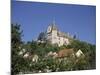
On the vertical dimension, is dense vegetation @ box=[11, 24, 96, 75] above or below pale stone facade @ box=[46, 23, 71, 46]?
below

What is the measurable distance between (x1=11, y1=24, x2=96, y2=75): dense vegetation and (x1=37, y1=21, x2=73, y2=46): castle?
7 cm

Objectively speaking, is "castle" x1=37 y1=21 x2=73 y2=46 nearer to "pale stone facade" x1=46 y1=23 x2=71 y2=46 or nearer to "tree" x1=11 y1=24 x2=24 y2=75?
"pale stone facade" x1=46 y1=23 x2=71 y2=46

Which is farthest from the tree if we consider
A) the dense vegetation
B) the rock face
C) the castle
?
the rock face

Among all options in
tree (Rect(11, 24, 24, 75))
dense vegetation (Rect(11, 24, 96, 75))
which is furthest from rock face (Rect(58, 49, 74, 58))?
tree (Rect(11, 24, 24, 75))

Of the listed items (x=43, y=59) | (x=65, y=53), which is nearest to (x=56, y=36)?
(x=65, y=53)

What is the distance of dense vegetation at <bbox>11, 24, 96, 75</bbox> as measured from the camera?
3746 millimetres

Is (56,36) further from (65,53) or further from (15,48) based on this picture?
(15,48)

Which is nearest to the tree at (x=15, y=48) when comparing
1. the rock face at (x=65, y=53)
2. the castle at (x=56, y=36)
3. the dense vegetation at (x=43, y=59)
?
the dense vegetation at (x=43, y=59)

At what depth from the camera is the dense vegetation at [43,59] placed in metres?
3.75

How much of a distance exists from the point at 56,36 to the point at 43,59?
0.43m

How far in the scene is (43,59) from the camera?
3924mm

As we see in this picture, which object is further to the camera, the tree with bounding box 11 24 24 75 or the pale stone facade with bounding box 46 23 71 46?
the pale stone facade with bounding box 46 23 71 46
